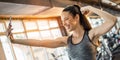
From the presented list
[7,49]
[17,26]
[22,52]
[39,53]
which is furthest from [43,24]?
[7,49]

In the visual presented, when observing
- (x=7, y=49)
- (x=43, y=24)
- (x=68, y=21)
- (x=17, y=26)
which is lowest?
(x=7, y=49)

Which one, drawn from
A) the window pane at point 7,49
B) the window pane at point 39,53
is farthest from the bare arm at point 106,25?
the window pane at point 39,53

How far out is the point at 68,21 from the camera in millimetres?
1517

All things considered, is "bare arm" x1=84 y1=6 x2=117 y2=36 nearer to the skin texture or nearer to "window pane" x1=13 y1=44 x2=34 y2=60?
the skin texture

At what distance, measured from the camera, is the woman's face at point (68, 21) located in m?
1.52

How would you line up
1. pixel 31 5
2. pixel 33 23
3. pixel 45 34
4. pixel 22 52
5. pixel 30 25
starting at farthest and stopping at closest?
pixel 45 34, pixel 33 23, pixel 30 25, pixel 22 52, pixel 31 5

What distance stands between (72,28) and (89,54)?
23cm

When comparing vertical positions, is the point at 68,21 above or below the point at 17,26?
above

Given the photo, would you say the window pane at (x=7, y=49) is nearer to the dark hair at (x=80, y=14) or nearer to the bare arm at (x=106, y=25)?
the dark hair at (x=80, y=14)

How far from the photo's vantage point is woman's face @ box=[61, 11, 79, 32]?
152 centimetres

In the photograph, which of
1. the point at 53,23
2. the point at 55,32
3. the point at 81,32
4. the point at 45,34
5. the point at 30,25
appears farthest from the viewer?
the point at 53,23

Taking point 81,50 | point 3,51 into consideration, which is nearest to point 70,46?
point 81,50

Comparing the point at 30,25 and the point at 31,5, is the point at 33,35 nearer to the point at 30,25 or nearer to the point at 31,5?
the point at 30,25

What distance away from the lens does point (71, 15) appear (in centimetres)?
157
